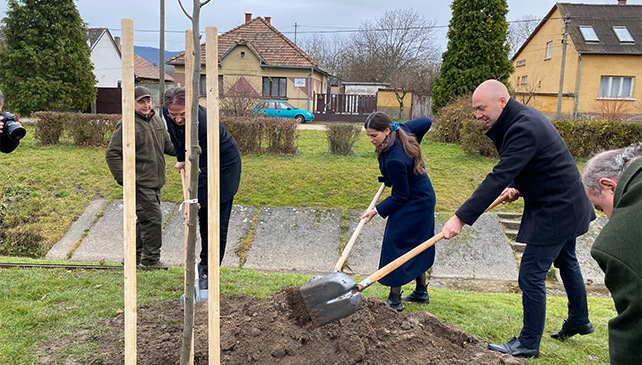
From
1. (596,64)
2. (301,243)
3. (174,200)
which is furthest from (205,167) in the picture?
(596,64)

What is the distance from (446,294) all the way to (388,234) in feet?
4.03

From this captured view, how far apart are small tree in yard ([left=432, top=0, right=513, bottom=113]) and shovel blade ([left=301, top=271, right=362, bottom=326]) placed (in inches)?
526

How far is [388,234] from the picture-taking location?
168 inches

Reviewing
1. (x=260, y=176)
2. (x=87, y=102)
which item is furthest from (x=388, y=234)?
(x=87, y=102)

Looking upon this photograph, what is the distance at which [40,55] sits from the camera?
18609 mm

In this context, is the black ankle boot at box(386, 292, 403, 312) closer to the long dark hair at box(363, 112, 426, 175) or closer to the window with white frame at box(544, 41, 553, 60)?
the long dark hair at box(363, 112, 426, 175)

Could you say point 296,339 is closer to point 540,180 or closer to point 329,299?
point 329,299

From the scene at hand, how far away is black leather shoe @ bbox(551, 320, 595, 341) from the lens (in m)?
3.64

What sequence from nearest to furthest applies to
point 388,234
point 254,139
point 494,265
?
1. point 388,234
2. point 494,265
3. point 254,139

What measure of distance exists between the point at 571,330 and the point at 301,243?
4.00 metres

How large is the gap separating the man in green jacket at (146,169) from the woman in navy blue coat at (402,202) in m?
2.48

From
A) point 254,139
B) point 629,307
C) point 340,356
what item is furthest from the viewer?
point 254,139

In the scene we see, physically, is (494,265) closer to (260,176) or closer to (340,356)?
(340,356)

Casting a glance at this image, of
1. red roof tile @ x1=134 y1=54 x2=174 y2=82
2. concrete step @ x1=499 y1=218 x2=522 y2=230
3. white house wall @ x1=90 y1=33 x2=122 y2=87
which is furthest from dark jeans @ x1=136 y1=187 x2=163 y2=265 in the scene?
white house wall @ x1=90 y1=33 x2=122 y2=87
